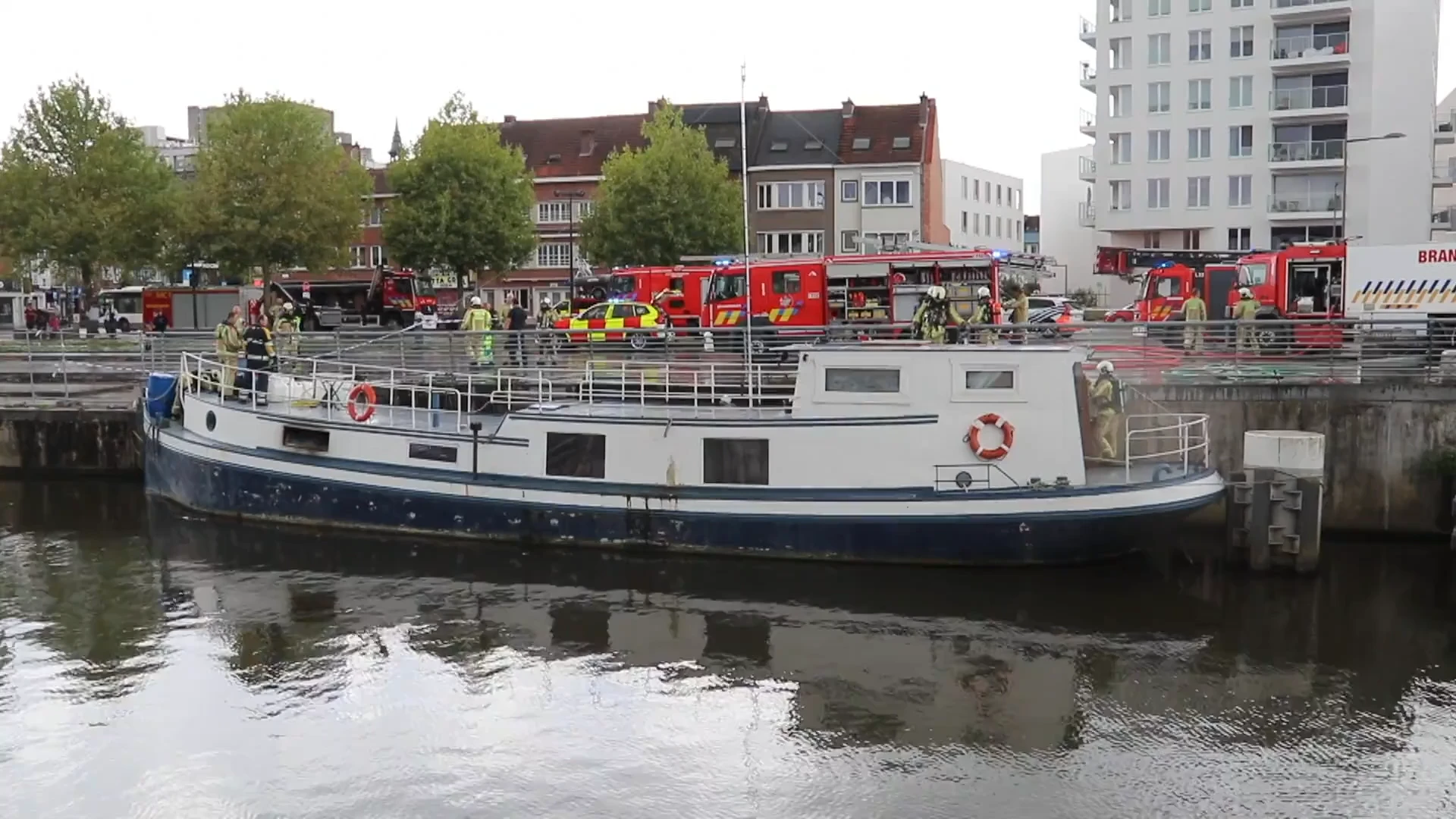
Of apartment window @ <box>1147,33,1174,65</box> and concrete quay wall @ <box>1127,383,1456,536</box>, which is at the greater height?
apartment window @ <box>1147,33,1174,65</box>

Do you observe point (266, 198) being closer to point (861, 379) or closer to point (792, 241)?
point (792, 241)

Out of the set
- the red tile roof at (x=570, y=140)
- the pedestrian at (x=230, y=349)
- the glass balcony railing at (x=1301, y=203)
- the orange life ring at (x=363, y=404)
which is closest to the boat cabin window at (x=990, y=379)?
the orange life ring at (x=363, y=404)

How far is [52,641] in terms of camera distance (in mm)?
15062

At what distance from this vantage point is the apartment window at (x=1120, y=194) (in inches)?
2344

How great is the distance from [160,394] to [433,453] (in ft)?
20.1

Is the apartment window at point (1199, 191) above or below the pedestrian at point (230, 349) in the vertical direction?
above

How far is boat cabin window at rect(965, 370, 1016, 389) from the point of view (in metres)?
16.8

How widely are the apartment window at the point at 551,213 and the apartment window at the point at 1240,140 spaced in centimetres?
3177

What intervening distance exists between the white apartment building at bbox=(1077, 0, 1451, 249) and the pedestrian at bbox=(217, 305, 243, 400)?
4499 cm

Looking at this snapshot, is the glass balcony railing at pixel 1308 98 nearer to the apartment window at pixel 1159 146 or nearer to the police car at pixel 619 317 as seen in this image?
the apartment window at pixel 1159 146

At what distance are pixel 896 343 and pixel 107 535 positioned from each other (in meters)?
12.6

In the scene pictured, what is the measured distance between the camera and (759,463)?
17625 millimetres

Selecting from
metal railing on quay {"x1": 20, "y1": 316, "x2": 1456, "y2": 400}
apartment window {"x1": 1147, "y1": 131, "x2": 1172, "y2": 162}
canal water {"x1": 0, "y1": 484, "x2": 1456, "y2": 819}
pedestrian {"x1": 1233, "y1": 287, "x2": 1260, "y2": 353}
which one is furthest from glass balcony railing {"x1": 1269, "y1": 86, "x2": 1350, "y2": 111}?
canal water {"x1": 0, "y1": 484, "x2": 1456, "y2": 819}

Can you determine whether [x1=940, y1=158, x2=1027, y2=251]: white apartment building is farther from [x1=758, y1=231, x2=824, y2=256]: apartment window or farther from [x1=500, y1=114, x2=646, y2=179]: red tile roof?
[x1=500, y1=114, x2=646, y2=179]: red tile roof
